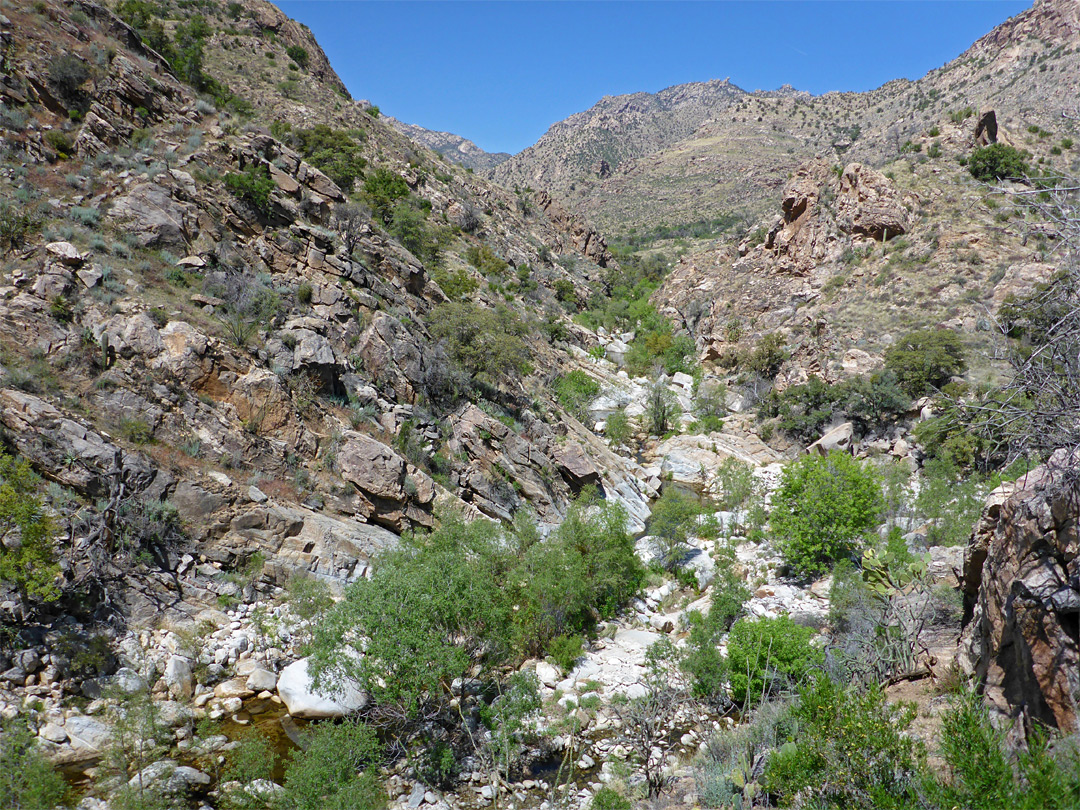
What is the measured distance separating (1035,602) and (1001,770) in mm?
1824

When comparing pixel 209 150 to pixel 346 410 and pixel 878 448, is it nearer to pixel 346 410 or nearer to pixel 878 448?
pixel 346 410

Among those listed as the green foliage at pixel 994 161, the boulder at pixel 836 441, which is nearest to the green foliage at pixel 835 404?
the boulder at pixel 836 441

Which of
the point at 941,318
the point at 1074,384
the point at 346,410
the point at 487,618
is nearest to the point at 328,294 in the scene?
the point at 346,410

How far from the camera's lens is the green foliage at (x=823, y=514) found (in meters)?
18.7

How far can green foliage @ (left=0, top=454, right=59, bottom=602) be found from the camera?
10.5m

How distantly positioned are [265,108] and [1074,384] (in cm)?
4824

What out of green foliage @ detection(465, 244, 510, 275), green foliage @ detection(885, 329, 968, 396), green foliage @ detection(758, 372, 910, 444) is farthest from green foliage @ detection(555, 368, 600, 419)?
green foliage @ detection(885, 329, 968, 396)

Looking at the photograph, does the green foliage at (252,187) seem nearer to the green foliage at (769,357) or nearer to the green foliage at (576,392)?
the green foliage at (576,392)

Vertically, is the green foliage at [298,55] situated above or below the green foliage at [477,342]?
above

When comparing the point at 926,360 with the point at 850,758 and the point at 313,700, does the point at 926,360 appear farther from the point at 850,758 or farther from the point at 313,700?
the point at 313,700

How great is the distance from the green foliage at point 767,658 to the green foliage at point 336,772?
8.20m

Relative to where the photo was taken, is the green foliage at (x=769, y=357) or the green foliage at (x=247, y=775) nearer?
the green foliage at (x=247, y=775)

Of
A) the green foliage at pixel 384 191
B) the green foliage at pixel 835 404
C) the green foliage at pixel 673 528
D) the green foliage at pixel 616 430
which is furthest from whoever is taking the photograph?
the green foliage at pixel 384 191

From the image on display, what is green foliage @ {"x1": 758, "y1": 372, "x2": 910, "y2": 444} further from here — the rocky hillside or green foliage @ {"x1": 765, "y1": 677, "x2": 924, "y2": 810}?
the rocky hillside
